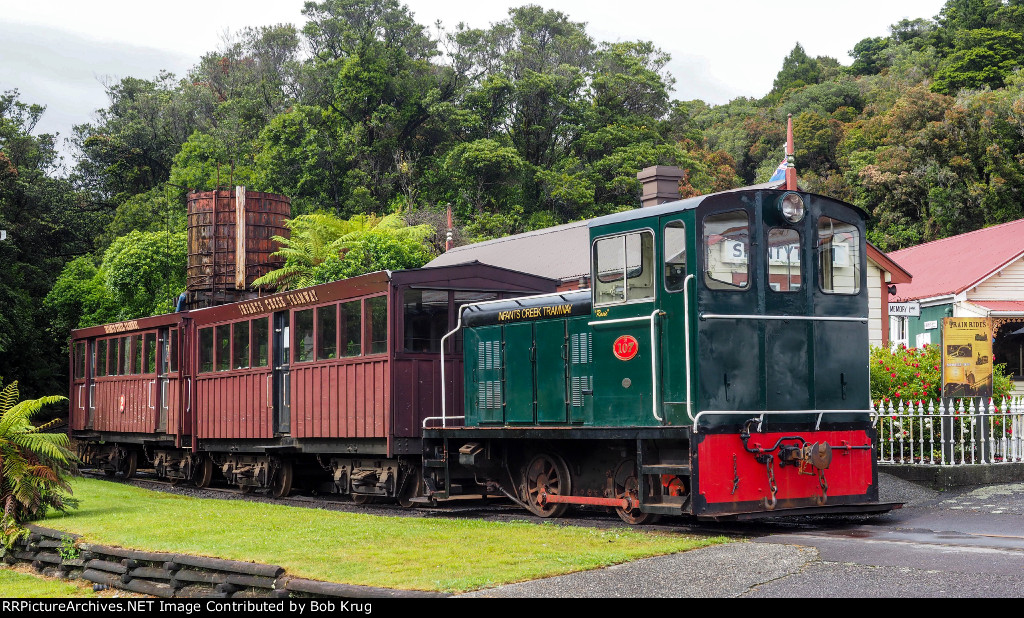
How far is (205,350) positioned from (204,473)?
8.73ft

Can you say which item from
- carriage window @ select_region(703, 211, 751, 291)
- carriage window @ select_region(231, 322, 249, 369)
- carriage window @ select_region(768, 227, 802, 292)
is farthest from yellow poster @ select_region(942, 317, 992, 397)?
carriage window @ select_region(231, 322, 249, 369)

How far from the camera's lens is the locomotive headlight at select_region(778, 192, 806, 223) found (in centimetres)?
1081

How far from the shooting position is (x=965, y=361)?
49.7ft

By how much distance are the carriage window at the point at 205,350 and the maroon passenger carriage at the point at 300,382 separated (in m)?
0.04

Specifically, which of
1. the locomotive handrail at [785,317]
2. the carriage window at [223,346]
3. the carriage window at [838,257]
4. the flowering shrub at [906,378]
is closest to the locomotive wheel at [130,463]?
the carriage window at [223,346]

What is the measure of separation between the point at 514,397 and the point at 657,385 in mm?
2736

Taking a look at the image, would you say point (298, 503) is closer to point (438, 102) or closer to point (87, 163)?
point (438, 102)

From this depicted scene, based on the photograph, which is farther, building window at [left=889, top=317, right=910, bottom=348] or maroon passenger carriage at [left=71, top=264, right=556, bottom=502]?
building window at [left=889, top=317, right=910, bottom=348]

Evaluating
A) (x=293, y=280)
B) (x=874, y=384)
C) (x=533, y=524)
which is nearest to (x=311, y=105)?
(x=293, y=280)

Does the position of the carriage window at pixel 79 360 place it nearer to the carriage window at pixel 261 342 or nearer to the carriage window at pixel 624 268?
the carriage window at pixel 261 342

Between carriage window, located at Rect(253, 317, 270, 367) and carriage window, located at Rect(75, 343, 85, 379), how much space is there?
10.6 metres

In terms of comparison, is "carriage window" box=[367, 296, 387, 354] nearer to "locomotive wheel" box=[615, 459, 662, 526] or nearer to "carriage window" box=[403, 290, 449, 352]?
"carriage window" box=[403, 290, 449, 352]

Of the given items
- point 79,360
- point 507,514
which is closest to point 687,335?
point 507,514

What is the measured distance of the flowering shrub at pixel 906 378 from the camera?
667 inches
